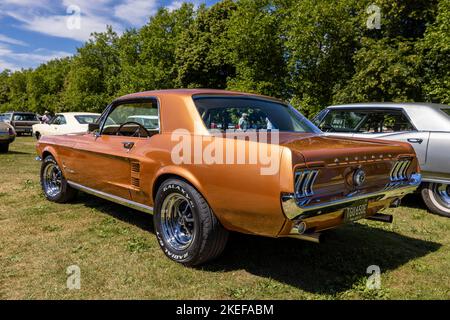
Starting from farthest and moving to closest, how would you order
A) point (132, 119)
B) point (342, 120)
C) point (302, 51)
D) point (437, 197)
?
point (302, 51) < point (342, 120) < point (437, 197) < point (132, 119)

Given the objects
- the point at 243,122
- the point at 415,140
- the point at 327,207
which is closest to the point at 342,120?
the point at 415,140

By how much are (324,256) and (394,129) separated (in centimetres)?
330

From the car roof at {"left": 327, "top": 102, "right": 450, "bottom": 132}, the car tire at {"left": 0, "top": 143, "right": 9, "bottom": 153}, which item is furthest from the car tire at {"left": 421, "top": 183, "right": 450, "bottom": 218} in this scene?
the car tire at {"left": 0, "top": 143, "right": 9, "bottom": 153}

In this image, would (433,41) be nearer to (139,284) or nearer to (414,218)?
(414,218)

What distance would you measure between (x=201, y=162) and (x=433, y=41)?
544 inches

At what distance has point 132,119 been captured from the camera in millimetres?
5016

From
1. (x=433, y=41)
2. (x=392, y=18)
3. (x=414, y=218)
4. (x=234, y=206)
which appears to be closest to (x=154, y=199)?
(x=234, y=206)

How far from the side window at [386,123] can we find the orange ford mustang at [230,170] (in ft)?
8.32

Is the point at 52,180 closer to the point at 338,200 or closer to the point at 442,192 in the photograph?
Result: the point at 338,200

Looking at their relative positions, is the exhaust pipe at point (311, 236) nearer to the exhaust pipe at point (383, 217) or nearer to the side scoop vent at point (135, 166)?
the exhaust pipe at point (383, 217)

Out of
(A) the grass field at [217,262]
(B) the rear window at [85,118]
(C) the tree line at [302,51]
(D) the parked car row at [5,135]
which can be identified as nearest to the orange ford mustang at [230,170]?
(A) the grass field at [217,262]

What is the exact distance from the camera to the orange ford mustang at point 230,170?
9.46 feet

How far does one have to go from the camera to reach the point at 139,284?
10.8ft

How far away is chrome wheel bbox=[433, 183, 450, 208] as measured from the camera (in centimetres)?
580
